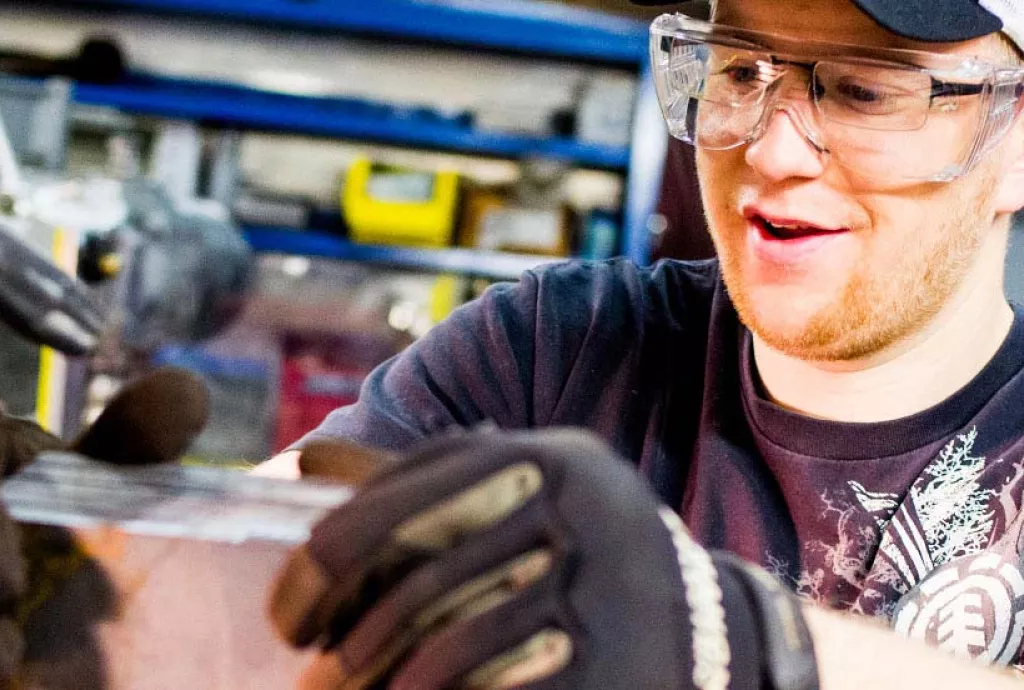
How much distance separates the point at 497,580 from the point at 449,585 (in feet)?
0.09

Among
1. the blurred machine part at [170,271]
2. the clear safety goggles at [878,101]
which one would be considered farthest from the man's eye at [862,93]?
the blurred machine part at [170,271]

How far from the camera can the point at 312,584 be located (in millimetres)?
475

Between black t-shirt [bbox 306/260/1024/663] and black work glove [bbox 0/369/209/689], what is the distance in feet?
1.14

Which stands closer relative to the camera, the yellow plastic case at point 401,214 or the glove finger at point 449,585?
the glove finger at point 449,585

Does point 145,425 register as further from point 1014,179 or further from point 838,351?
point 1014,179

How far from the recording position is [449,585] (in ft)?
1.54

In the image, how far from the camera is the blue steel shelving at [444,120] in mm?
2699

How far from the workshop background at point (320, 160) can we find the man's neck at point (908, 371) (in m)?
1.19

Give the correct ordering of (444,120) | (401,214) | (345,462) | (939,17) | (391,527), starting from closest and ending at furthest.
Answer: (391,527)
(345,462)
(939,17)
(401,214)
(444,120)

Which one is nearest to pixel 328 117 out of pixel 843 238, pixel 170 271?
pixel 170 271

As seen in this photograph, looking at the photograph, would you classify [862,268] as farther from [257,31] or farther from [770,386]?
[257,31]

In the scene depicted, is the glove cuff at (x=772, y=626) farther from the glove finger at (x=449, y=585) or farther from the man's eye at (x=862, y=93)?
the man's eye at (x=862, y=93)

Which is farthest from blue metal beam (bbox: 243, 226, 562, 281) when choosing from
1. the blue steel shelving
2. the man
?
the man

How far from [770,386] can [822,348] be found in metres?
0.10
